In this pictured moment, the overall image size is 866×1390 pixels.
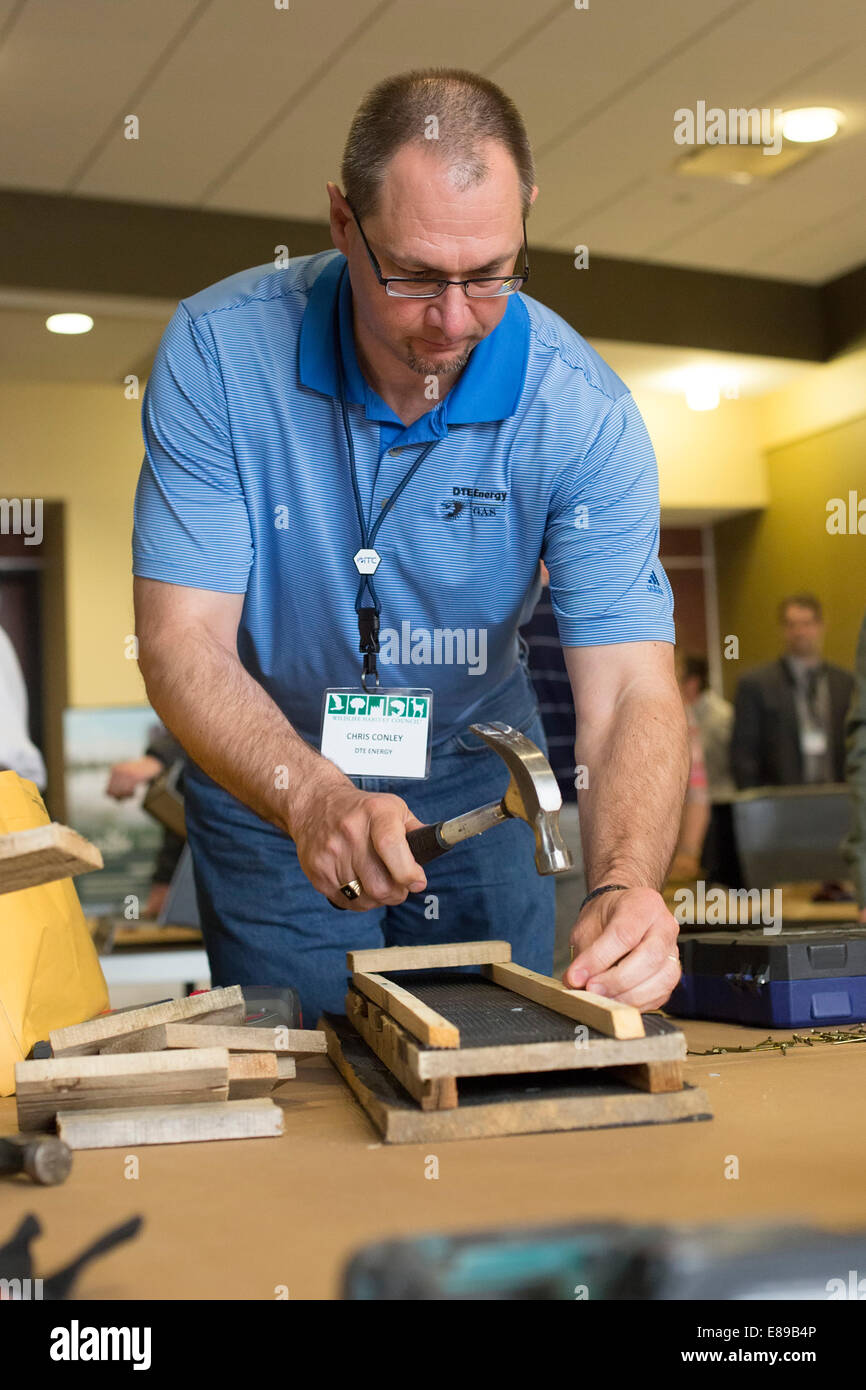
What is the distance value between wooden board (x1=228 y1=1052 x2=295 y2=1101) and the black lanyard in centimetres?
65

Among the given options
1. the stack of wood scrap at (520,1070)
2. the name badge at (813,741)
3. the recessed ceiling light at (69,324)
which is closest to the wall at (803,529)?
the name badge at (813,741)

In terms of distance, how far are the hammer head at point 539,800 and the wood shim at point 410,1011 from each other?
16 cm

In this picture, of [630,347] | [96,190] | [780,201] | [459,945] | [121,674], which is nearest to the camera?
[459,945]

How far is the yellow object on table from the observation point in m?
1.22

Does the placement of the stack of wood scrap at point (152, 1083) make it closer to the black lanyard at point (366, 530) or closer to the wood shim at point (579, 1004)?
the wood shim at point (579, 1004)

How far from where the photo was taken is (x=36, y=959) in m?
1.28

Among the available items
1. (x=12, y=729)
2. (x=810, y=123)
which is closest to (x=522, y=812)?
(x=12, y=729)

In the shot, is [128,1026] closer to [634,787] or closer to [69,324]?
[634,787]

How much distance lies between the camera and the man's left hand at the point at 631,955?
44.5 inches

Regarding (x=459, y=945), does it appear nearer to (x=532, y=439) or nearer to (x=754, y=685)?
(x=532, y=439)

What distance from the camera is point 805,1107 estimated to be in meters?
0.97

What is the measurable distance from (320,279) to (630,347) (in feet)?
16.5

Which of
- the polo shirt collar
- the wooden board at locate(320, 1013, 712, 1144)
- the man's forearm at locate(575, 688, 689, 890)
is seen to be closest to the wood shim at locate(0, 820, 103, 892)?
the wooden board at locate(320, 1013, 712, 1144)

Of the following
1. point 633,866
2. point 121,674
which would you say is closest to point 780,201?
point 121,674
